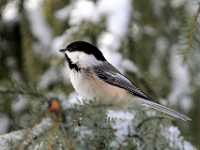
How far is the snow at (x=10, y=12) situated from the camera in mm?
3359

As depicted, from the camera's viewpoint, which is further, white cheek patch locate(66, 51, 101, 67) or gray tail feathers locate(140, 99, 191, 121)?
white cheek patch locate(66, 51, 101, 67)

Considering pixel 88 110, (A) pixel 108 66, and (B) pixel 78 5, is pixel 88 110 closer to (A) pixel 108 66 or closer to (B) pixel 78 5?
(A) pixel 108 66

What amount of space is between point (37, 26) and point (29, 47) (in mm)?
294

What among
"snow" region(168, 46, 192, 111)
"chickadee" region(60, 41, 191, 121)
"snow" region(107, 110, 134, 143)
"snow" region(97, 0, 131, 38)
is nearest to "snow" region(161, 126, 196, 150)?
"snow" region(107, 110, 134, 143)

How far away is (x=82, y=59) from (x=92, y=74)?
12 cm

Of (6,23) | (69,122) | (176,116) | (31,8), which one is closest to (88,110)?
(69,122)

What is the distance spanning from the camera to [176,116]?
2.18 metres

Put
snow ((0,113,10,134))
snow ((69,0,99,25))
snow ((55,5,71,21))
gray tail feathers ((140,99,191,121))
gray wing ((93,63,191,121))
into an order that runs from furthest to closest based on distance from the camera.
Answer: snow ((0,113,10,134))
snow ((55,5,71,21))
snow ((69,0,99,25))
gray wing ((93,63,191,121))
gray tail feathers ((140,99,191,121))

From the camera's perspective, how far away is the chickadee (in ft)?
9.06

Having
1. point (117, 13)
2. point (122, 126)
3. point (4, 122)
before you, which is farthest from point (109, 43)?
point (122, 126)

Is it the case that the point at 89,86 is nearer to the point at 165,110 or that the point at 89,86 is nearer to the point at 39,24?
the point at 165,110

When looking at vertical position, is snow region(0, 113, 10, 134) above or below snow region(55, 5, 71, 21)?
below

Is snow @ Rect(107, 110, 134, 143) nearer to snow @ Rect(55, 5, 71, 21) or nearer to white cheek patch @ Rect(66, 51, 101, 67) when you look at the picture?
white cheek patch @ Rect(66, 51, 101, 67)

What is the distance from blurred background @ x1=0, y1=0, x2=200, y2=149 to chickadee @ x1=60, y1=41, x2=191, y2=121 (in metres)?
0.19
